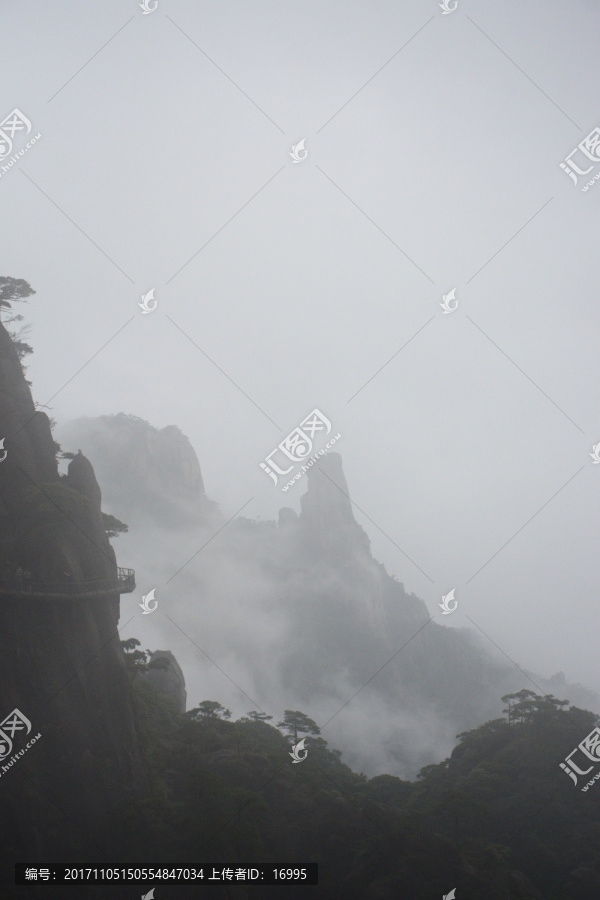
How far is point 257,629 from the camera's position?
12144 cm

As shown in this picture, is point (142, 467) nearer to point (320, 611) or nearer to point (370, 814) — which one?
point (320, 611)

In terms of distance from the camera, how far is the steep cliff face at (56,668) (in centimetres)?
2156

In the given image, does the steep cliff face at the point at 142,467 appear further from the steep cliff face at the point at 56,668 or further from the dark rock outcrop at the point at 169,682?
→ the steep cliff face at the point at 56,668

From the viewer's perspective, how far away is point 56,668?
2370cm

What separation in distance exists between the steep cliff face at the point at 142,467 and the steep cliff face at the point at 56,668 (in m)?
96.1

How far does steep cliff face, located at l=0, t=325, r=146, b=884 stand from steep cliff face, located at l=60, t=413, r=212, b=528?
96.1m

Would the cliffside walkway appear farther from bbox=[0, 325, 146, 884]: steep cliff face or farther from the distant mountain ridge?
the distant mountain ridge

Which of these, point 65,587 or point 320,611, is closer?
point 65,587

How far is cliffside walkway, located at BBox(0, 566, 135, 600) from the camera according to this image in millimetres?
21984

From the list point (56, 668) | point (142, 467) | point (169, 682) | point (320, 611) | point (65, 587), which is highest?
point (65, 587)

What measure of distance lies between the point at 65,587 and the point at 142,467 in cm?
10338

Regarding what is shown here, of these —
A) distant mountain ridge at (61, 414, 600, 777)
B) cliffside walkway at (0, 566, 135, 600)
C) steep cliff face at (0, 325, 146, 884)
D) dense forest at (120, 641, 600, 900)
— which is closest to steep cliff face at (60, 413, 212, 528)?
distant mountain ridge at (61, 414, 600, 777)

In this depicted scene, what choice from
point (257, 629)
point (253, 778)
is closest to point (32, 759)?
point (253, 778)

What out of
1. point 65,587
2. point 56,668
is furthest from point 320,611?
point 65,587
